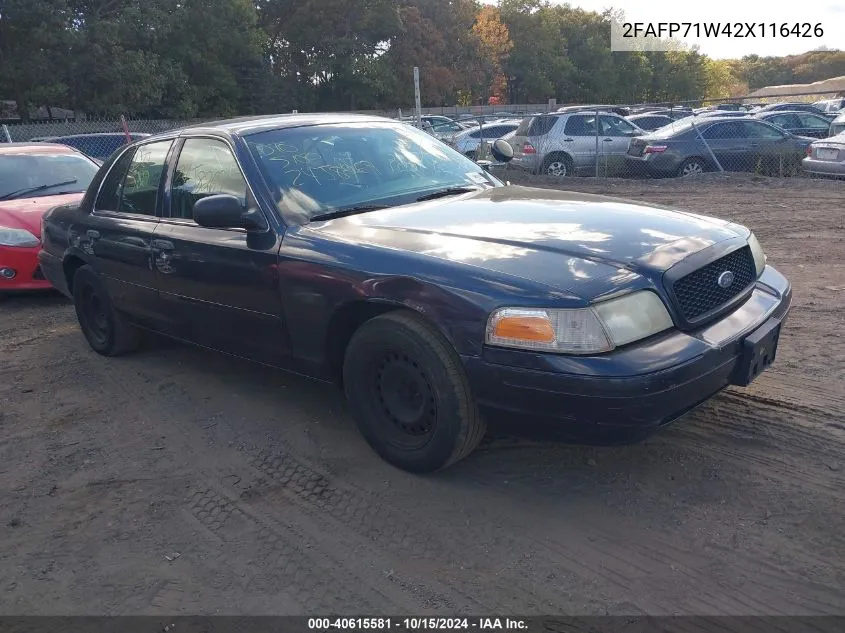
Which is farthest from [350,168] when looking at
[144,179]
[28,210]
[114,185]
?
[28,210]

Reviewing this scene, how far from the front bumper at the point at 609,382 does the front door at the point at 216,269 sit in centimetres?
138

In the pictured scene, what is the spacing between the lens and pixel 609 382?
2.77 m

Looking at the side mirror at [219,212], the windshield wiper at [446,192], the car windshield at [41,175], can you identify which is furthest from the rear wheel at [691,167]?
the side mirror at [219,212]

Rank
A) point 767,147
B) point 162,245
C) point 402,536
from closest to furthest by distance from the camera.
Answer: point 402,536 < point 162,245 < point 767,147

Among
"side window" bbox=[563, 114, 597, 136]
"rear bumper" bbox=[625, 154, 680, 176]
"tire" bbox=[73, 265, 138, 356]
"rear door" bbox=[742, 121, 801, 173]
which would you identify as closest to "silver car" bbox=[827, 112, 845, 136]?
"rear door" bbox=[742, 121, 801, 173]

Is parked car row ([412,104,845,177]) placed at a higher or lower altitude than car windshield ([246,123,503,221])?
lower

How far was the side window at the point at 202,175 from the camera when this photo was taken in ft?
13.4

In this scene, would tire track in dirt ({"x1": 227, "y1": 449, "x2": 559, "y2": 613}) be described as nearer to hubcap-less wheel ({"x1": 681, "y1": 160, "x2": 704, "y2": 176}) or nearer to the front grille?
the front grille

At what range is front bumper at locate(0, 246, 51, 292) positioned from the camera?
704cm

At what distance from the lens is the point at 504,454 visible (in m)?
3.65

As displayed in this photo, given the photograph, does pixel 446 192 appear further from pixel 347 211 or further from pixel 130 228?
pixel 130 228

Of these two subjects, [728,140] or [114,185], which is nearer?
[114,185]

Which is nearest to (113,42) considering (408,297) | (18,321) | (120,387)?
(18,321)

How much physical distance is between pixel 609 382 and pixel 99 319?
4275 mm
